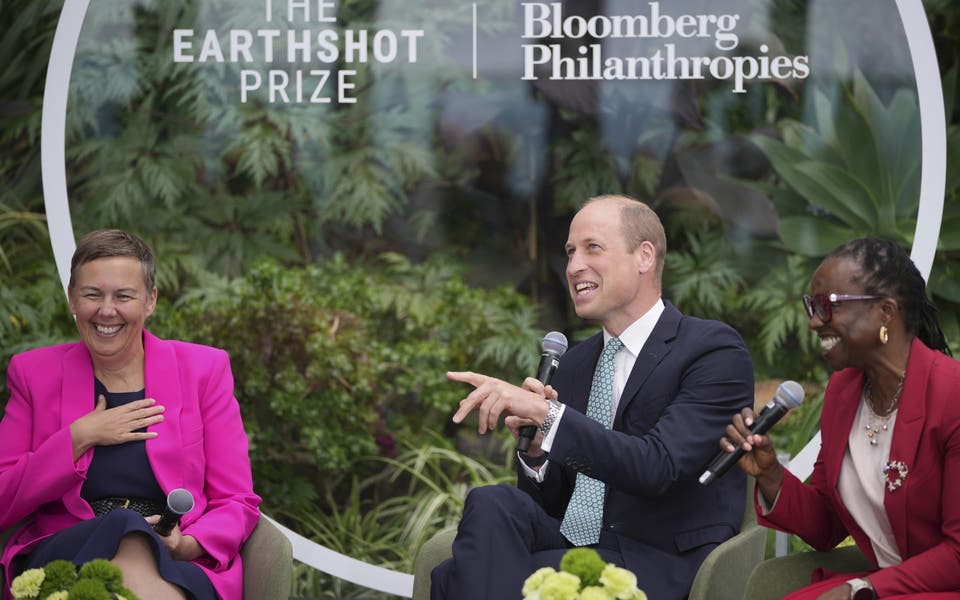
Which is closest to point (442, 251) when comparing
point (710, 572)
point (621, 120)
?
point (621, 120)

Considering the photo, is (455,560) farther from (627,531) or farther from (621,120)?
(621,120)

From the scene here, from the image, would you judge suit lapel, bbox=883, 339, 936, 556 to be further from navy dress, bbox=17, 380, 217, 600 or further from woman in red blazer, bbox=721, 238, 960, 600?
navy dress, bbox=17, 380, 217, 600

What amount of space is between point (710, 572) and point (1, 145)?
3.68m

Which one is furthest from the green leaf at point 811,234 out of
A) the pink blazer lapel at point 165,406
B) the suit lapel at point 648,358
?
the pink blazer lapel at point 165,406

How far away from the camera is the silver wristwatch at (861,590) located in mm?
3020

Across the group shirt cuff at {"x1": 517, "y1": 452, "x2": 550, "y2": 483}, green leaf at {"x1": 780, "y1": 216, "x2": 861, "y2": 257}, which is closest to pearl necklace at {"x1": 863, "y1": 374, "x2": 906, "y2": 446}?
shirt cuff at {"x1": 517, "y1": 452, "x2": 550, "y2": 483}

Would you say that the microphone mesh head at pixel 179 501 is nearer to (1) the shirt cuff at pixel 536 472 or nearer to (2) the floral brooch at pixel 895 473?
(1) the shirt cuff at pixel 536 472

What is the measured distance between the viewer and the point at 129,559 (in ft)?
10.9

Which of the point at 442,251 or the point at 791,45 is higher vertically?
the point at 791,45

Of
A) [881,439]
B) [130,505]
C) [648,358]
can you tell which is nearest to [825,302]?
[881,439]

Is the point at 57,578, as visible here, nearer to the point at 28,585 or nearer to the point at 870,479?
the point at 28,585

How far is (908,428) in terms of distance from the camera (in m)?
3.05

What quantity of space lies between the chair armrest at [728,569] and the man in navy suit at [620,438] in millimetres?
94

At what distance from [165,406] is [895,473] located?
2.12 m
